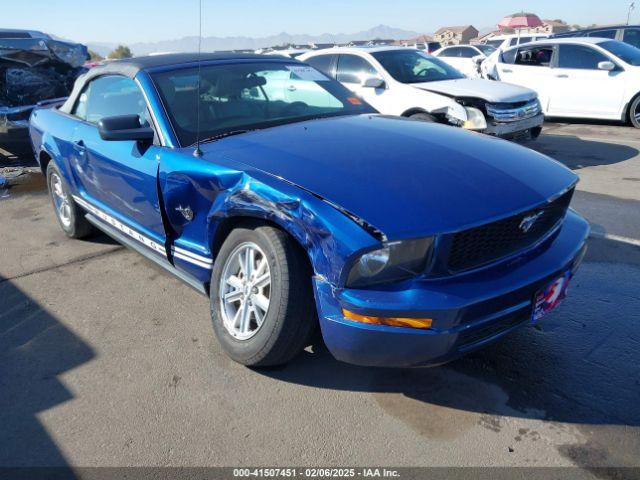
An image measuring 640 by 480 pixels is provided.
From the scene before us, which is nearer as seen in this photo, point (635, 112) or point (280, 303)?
point (280, 303)

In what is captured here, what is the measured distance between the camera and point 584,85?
1007 cm

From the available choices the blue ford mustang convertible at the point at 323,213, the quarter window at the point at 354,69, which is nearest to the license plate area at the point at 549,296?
the blue ford mustang convertible at the point at 323,213

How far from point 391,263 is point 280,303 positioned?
575mm

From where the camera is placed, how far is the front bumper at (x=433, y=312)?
7.22 ft

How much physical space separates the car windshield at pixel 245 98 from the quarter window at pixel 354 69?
4401mm

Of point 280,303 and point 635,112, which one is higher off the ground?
point 635,112

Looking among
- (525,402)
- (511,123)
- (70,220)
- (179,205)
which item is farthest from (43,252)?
(511,123)

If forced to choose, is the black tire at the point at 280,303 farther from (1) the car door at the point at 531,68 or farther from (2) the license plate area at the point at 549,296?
(1) the car door at the point at 531,68

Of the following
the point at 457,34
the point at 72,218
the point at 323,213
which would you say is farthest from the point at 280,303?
the point at 457,34

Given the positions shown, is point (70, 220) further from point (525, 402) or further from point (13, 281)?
point (525, 402)

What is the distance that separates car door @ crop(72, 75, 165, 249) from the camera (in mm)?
3330

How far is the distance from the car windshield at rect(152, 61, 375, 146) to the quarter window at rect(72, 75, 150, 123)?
252 mm

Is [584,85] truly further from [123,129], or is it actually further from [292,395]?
[292,395]

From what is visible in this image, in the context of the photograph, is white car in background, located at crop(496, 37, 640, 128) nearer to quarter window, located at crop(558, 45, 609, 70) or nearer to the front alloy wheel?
quarter window, located at crop(558, 45, 609, 70)
